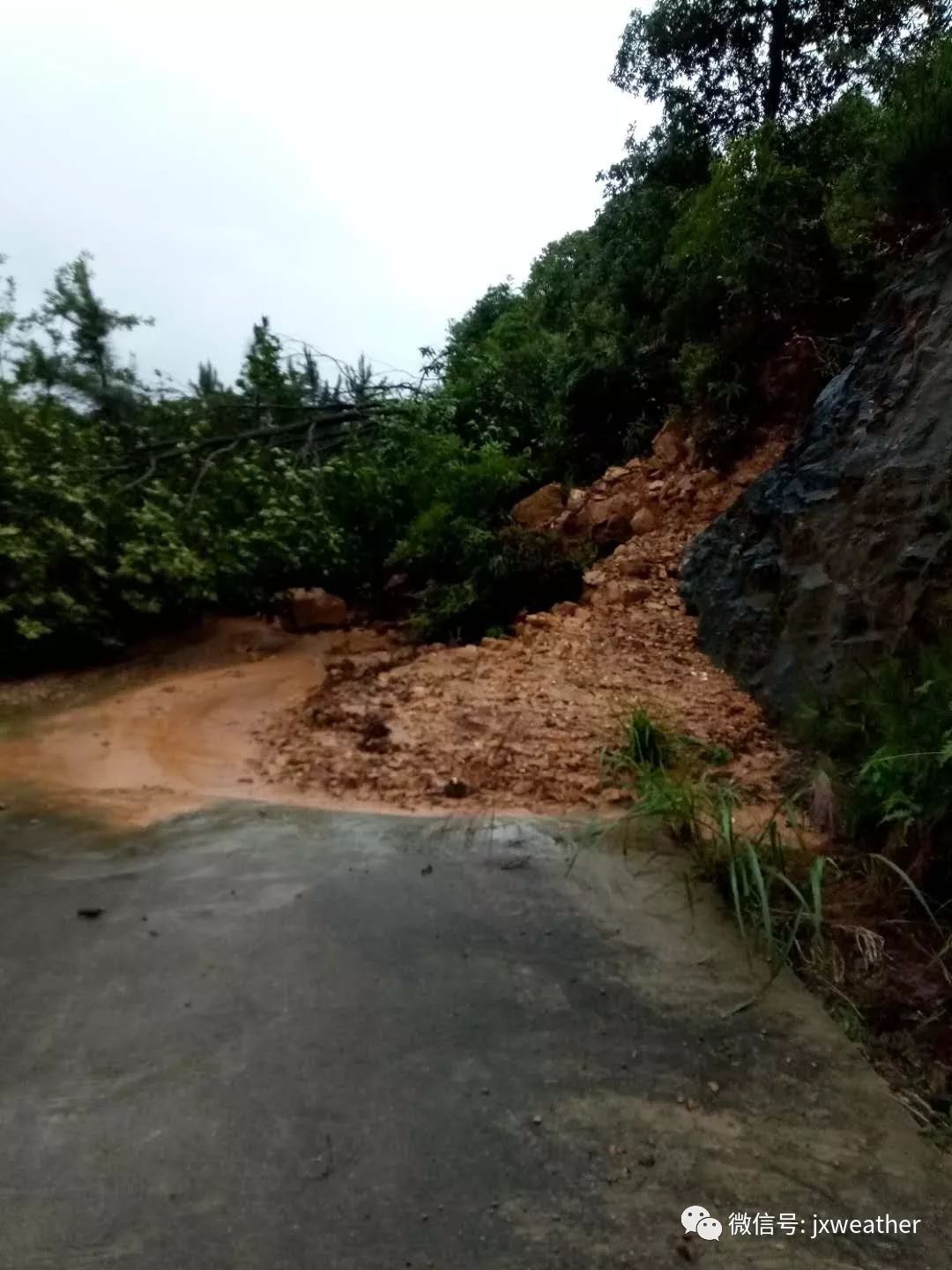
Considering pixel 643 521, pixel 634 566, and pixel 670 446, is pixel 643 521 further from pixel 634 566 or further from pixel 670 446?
pixel 670 446

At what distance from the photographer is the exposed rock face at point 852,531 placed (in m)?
4.54

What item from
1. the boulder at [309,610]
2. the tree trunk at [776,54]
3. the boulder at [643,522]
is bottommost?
the boulder at [309,610]

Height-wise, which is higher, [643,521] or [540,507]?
[540,507]

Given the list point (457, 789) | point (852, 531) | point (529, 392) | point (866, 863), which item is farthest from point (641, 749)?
point (529, 392)

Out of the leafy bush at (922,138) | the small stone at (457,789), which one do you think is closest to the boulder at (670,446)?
the leafy bush at (922,138)

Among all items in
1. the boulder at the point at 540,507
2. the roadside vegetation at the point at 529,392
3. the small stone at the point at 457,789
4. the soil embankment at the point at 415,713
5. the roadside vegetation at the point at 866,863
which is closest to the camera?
the roadside vegetation at the point at 866,863

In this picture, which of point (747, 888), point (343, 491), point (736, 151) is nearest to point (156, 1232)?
point (747, 888)

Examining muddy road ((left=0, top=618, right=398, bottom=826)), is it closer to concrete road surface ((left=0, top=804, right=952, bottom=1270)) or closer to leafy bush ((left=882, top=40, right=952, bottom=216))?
concrete road surface ((left=0, top=804, right=952, bottom=1270))

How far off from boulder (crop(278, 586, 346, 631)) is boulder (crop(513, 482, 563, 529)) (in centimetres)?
190

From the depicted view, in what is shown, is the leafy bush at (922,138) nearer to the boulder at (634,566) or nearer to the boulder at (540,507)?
the boulder at (634,566)

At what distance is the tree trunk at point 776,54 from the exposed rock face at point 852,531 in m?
3.89

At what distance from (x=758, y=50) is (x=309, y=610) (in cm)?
705

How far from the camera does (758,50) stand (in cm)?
904

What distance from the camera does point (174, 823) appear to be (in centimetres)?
401
